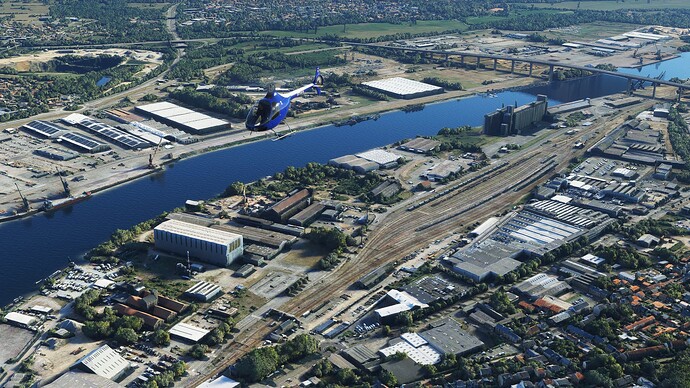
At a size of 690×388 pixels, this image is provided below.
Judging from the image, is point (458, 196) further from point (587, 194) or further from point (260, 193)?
point (260, 193)

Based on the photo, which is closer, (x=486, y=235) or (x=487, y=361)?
(x=487, y=361)

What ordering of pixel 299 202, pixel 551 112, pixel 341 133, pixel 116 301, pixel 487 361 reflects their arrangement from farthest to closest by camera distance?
pixel 551 112, pixel 341 133, pixel 299 202, pixel 116 301, pixel 487 361

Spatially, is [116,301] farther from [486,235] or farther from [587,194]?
[587,194]

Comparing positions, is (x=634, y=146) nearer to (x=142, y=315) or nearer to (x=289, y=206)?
(x=289, y=206)

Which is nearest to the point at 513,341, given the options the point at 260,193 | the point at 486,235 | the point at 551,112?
the point at 486,235

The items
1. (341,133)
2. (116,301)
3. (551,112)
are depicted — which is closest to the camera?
(116,301)

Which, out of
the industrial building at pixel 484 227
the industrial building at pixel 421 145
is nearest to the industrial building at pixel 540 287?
the industrial building at pixel 484 227

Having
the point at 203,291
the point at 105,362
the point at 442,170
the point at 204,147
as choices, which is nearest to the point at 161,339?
the point at 105,362
